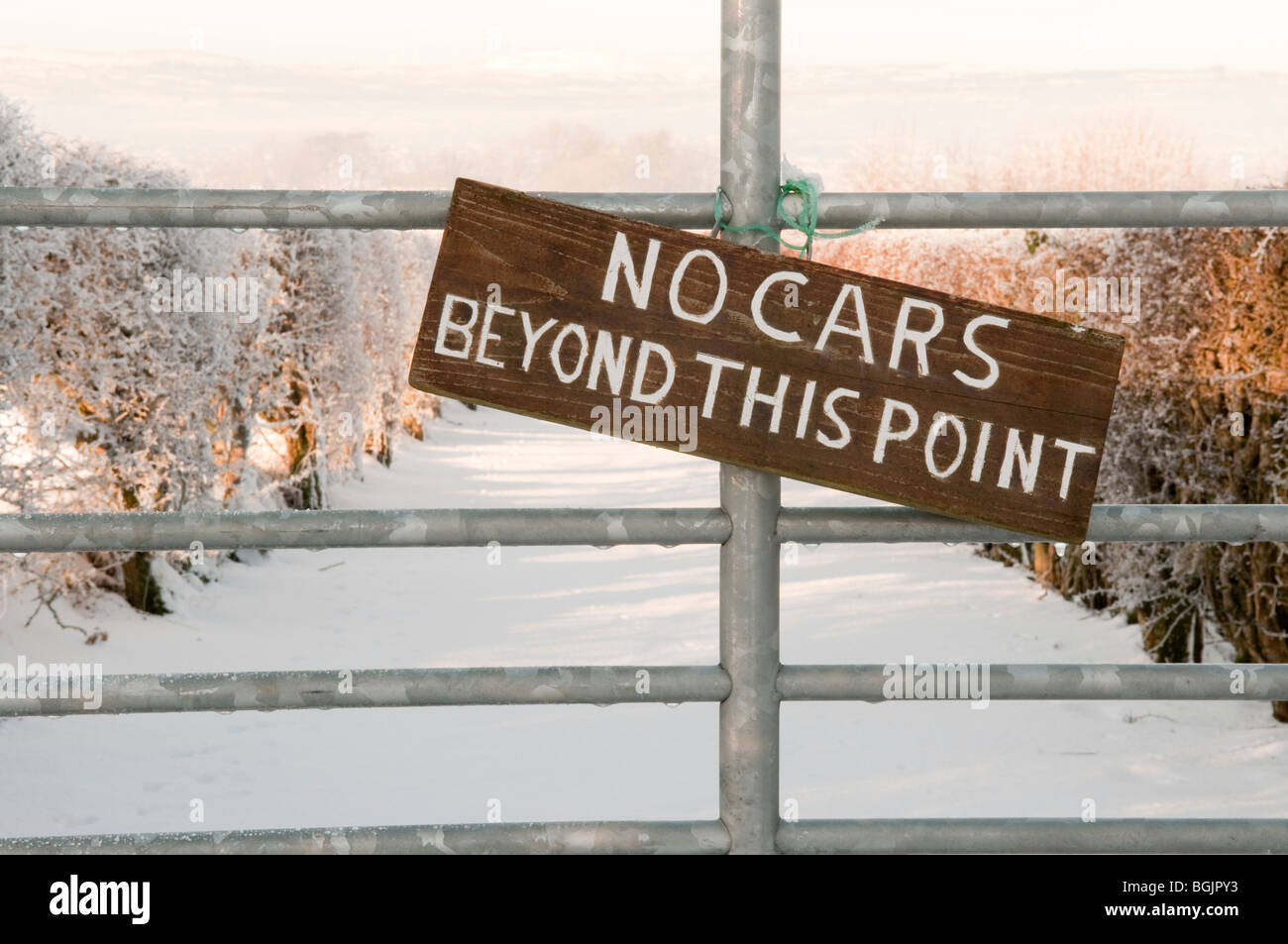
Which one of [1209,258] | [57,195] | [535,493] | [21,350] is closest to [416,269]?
[535,493]

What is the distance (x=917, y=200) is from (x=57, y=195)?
4.11ft

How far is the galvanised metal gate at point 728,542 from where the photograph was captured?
65.6 inches

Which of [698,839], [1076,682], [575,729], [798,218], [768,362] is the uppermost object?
[798,218]

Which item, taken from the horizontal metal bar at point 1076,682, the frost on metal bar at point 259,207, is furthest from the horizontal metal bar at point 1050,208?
the horizontal metal bar at point 1076,682

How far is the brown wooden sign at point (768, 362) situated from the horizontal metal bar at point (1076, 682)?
0.22m

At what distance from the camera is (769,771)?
68.7 inches

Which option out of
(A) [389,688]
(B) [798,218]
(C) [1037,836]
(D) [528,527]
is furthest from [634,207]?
(C) [1037,836]

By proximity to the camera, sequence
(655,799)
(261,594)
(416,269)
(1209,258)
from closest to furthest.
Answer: (655,799) < (1209,258) < (261,594) < (416,269)

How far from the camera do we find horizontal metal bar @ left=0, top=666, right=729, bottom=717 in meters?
1.69

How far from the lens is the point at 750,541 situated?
5.60ft

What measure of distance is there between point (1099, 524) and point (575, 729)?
504 cm

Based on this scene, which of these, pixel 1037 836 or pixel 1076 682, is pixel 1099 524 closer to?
pixel 1076 682

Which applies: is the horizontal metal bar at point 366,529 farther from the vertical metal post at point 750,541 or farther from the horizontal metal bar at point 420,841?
the horizontal metal bar at point 420,841

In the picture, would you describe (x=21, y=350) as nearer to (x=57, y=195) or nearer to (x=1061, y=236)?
(x=57, y=195)
